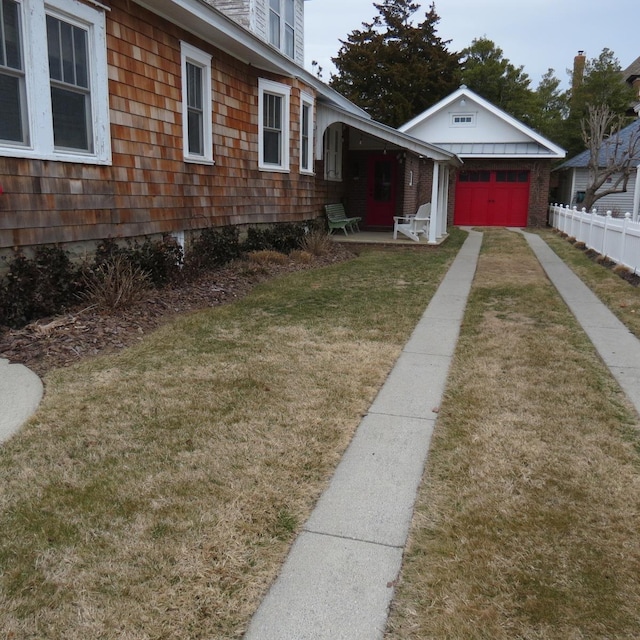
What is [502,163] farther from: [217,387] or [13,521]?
[13,521]

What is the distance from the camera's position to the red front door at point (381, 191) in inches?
763

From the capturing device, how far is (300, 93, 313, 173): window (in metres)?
13.6

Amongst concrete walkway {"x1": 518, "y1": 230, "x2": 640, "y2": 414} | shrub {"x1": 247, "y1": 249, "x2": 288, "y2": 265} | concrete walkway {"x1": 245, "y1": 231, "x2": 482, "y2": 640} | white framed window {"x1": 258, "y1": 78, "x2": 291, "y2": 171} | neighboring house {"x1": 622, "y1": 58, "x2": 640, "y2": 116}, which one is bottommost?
concrete walkway {"x1": 245, "y1": 231, "x2": 482, "y2": 640}

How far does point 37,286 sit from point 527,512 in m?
5.34

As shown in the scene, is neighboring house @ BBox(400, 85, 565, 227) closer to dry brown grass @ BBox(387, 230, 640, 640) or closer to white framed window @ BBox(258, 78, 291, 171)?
white framed window @ BBox(258, 78, 291, 171)

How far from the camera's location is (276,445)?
12.3ft

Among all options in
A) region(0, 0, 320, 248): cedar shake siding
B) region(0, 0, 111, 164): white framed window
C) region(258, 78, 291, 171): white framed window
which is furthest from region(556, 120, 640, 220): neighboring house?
region(0, 0, 111, 164): white framed window

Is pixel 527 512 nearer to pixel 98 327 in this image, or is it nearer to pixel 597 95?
pixel 98 327

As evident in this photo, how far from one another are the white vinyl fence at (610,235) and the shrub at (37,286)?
9233mm

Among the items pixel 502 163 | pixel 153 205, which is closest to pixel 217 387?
pixel 153 205

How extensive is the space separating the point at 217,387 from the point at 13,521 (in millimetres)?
2026

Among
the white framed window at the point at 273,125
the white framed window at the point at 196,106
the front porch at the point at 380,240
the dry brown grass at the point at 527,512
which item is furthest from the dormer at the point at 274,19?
the dry brown grass at the point at 527,512

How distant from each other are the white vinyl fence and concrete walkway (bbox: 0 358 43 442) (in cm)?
979

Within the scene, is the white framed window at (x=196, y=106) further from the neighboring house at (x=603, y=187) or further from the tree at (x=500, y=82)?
the tree at (x=500, y=82)
